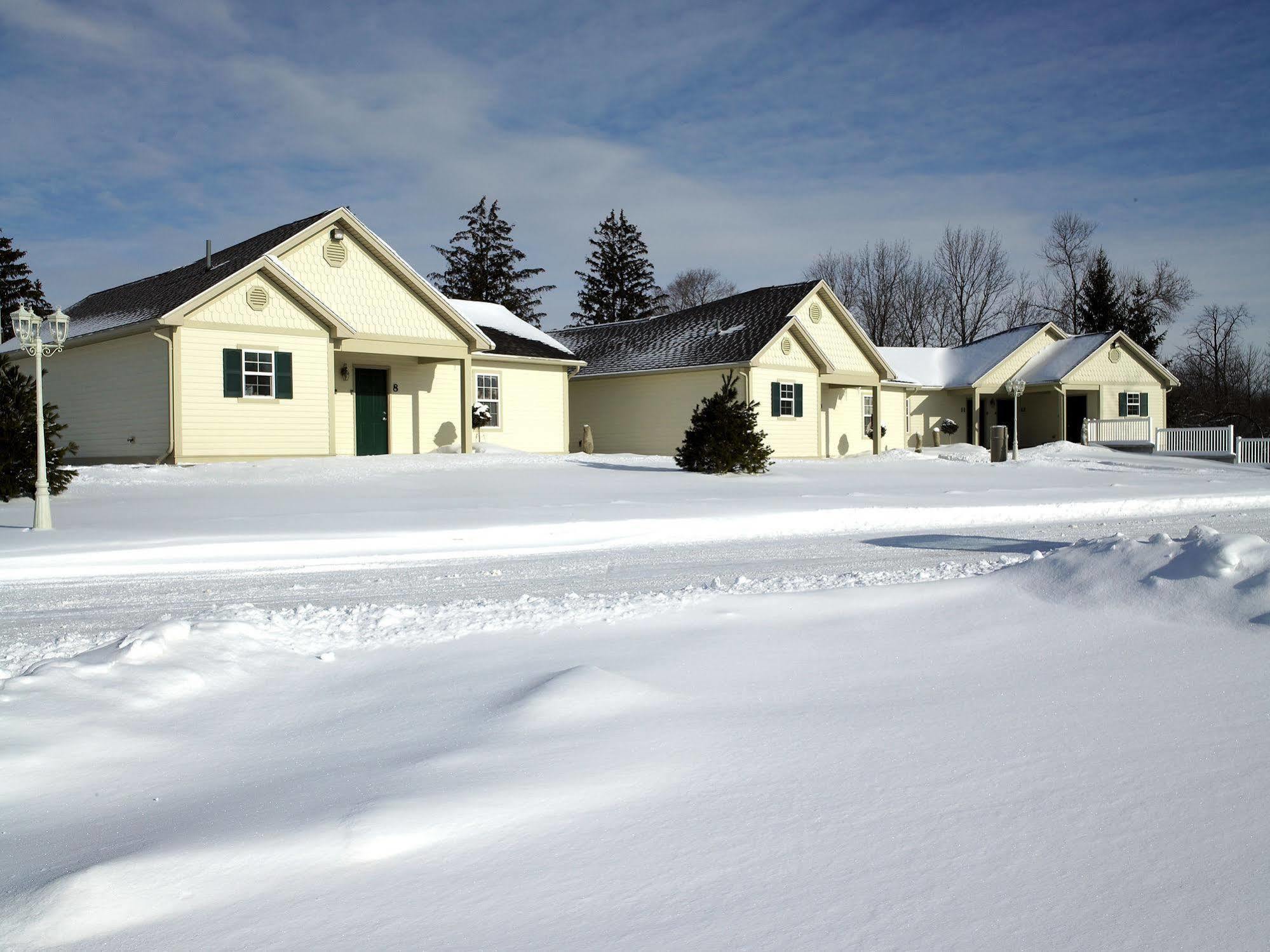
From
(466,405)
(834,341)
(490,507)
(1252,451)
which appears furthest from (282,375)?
(1252,451)

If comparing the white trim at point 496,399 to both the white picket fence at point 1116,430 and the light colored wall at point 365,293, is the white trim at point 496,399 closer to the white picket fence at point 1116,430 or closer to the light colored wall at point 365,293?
the light colored wall at point 365,293

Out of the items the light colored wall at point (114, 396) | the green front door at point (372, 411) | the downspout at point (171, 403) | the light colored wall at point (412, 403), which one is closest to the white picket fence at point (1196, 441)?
the light colored wall at point (412, 403)

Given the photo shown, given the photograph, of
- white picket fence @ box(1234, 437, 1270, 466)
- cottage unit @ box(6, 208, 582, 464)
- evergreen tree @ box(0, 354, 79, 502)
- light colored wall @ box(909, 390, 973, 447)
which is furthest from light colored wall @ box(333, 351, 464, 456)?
white picket fence @ box(1234, 437, 1270, 466)

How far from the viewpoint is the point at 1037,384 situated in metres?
40.5

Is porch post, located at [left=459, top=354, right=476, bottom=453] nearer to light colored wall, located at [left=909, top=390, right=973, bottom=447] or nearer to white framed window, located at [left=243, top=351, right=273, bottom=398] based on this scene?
white framed window, located at [left=243, top=351, right=273, bottom=398]

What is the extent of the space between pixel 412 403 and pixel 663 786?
76.3ft

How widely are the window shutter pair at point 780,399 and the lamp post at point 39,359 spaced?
2044 centimetres

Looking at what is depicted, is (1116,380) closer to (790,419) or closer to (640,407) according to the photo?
(790,419)

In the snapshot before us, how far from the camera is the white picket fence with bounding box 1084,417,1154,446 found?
127 feet

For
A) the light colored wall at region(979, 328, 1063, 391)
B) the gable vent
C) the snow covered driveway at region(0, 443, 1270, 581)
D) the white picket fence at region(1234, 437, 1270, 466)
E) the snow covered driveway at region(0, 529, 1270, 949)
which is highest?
the gable vent

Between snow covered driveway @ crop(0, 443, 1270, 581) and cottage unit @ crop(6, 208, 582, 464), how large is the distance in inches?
69.2

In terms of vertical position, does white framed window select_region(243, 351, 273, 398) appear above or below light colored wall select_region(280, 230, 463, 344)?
below

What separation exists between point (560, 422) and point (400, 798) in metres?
26.4

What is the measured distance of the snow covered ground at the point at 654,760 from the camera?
280 centimetres
